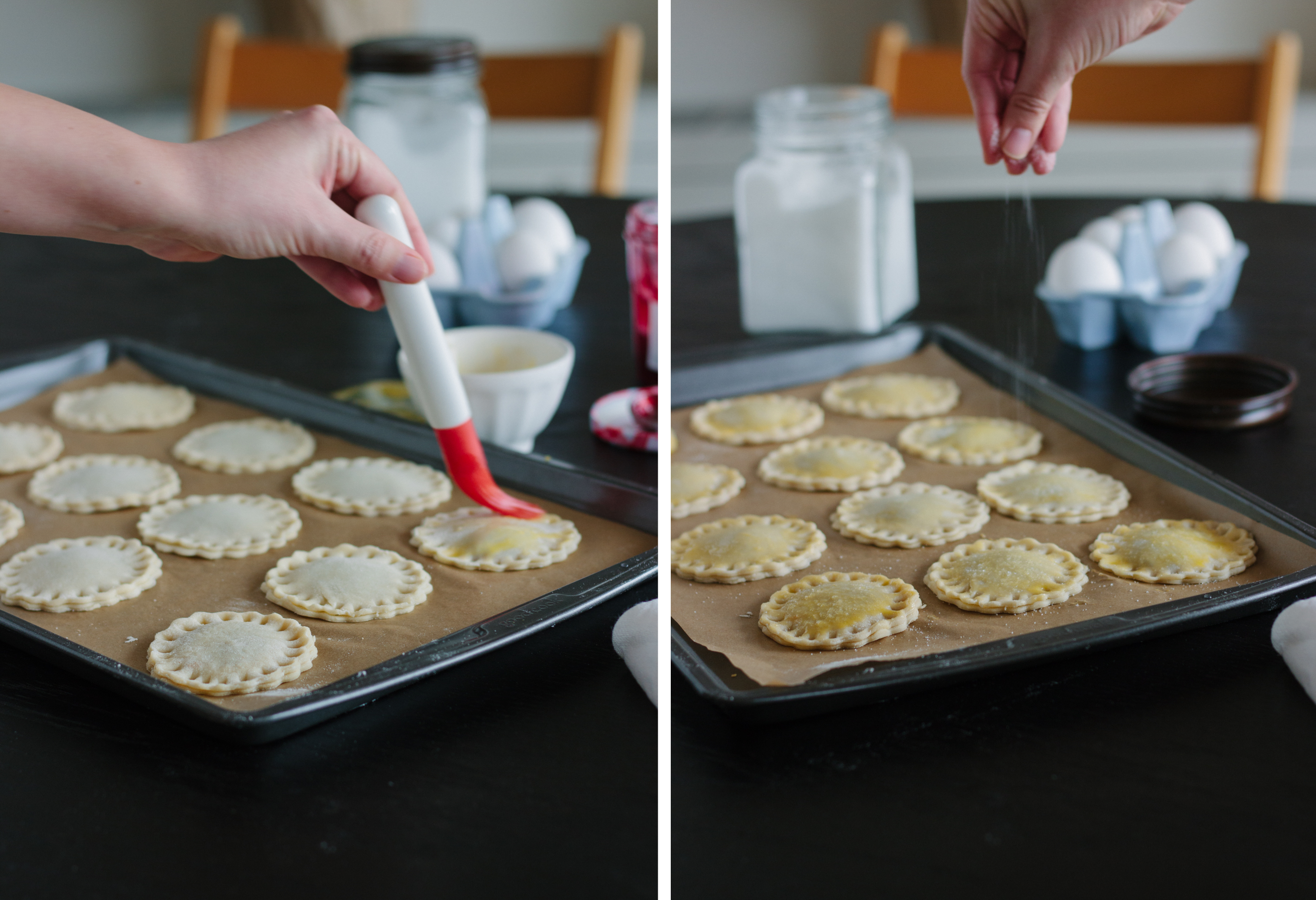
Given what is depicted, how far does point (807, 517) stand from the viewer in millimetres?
1062

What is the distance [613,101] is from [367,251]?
5.25 ft

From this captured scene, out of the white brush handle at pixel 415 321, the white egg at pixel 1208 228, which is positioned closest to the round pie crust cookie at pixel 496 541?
the white brush handle at pixel 415 321

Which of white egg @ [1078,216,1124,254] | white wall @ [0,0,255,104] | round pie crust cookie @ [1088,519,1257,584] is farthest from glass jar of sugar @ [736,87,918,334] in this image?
white wall @ [0,0,255,104]

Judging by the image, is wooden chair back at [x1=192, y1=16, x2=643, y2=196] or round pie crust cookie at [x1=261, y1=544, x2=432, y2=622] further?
wooden chair back at [x1=192, y1=16, x2=643, y2=196]

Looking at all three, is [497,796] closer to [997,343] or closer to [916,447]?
[916,447]

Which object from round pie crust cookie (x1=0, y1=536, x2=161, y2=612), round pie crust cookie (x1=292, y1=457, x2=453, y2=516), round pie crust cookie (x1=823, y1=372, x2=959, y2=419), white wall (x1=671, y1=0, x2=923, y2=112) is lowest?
round pie crust cookie (x1=0, y1=536, x2=161, y2=612)

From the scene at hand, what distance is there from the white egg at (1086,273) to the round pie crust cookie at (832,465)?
35 centimetres

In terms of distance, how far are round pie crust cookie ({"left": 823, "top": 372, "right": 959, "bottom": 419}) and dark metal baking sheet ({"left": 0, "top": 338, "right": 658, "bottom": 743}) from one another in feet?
1.20

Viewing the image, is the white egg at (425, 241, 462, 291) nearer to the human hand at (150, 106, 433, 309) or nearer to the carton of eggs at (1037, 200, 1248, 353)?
the human hand at (150, 106, 433, 309)

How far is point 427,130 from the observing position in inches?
68.4

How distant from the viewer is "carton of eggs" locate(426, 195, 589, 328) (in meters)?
1.45

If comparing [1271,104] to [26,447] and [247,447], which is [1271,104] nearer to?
[247,447]

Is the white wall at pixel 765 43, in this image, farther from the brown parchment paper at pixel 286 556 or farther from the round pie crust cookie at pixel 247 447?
the brown parchment paper at pixel 286 556

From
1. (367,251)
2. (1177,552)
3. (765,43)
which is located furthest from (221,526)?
(765,43)
